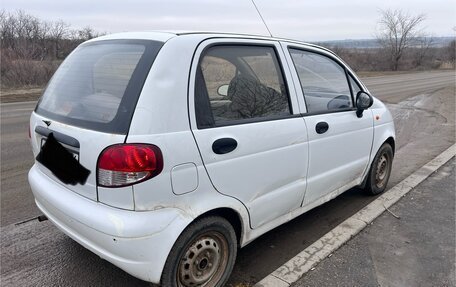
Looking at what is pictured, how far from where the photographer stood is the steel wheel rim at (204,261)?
251cm

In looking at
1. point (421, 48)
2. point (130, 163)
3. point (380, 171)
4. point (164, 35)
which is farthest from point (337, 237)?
point (421, 48)

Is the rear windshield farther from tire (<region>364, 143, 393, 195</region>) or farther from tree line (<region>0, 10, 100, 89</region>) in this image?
tree line (<region>0, 10, 100, 89</region>)

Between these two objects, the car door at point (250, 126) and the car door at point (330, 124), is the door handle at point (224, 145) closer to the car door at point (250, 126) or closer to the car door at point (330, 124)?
the car door at point (250, 126)

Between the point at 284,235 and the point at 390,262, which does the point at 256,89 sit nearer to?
the point at 284,235

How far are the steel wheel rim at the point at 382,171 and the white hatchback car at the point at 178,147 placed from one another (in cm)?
142

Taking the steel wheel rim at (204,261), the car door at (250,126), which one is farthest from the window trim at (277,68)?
the steel wheel rim at (204,261)

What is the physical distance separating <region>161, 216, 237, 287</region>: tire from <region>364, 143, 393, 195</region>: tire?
2.38m

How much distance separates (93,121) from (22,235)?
1889 millimetres

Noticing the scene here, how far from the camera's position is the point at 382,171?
15.6 feet

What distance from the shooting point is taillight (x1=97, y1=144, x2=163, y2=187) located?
7.12 feet

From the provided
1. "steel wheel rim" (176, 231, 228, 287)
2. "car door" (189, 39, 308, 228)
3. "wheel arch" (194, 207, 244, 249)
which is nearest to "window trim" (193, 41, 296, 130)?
"car door" (189, 39, 308, 228)

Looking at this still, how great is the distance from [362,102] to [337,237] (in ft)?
4.39

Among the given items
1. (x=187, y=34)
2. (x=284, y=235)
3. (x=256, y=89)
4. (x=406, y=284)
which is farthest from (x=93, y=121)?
(x=406, y=284)

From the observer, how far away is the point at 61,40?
102ft
